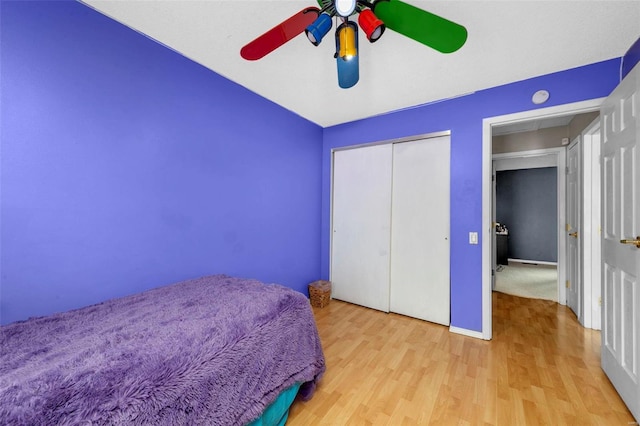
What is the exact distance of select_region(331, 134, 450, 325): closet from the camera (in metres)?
2.62

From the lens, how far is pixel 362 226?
315 centimetres

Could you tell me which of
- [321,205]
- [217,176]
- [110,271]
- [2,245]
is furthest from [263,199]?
[2,245]

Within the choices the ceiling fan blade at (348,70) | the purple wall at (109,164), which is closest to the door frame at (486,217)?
the ceiling fan blade at (348,70)

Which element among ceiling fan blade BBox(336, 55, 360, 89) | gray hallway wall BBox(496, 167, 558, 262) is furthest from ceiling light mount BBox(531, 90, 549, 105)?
gray hallway wall BBox(496, 167, 558, 262)

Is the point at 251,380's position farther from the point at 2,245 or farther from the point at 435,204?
the point at 435,204

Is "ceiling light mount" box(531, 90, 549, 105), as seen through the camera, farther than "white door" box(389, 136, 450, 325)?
No

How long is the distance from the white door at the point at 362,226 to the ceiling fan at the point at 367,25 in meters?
1.83

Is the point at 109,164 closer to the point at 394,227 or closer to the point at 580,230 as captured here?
the point at 394,227

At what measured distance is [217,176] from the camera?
2176mm

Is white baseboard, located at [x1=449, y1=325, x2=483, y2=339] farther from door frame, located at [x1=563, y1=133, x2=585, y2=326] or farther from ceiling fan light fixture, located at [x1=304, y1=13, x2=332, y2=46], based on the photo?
ceiling fan light fixture, located at [x1=304, y1=13, x2=332, y2=46]

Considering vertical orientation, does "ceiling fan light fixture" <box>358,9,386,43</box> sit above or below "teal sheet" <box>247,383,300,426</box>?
above

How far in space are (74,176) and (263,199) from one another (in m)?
1.45

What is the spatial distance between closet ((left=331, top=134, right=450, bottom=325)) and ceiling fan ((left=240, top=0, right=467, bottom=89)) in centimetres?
166

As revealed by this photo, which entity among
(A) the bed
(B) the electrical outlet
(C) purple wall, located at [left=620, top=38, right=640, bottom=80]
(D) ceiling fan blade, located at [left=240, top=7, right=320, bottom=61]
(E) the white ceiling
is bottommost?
(A) the bed
